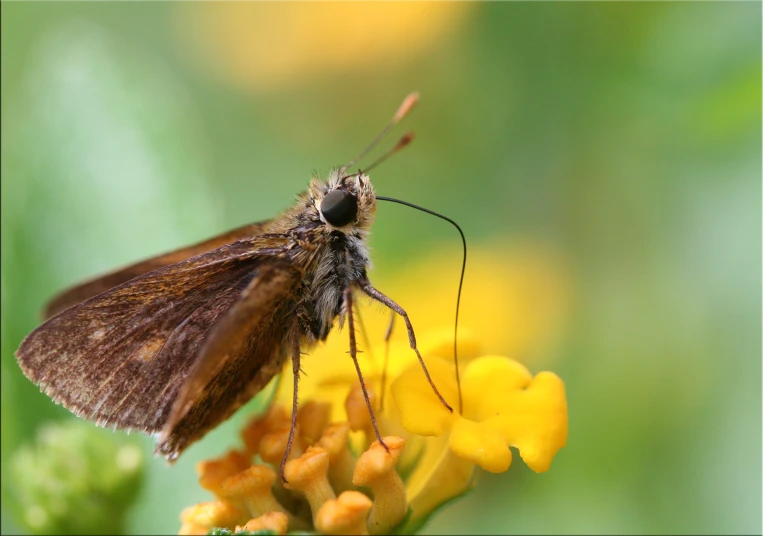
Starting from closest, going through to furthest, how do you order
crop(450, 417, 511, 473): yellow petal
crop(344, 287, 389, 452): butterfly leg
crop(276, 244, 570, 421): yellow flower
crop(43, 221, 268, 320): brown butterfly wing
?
1. crop(450, 417, 511, 473): yellow petal
2. crop(344, 287, 389, 452): butterfly leg
3. crop(43, 221, 268, 320): brown butterfly wing
4. crop(276, 244, 570, 421): yellow flower

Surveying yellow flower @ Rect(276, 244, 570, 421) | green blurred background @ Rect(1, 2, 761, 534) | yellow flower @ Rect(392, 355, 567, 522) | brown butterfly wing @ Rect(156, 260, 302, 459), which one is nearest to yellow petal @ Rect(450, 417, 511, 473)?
yellow flower @ Rect(392, 355, 567, 522)

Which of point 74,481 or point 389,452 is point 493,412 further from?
point 74,481

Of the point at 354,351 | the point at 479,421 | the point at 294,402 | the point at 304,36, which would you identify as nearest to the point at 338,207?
the point at 354,351

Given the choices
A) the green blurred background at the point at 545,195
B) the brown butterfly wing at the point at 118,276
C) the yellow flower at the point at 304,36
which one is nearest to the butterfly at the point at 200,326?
the brown butterfly wing at the point at 118,276

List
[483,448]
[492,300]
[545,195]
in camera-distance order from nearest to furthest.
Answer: [483,448], [492,300], [545,195]

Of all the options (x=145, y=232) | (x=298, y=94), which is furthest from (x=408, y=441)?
(x=298, y=94)

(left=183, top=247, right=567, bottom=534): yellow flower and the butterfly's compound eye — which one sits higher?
the butterfly's compound eye

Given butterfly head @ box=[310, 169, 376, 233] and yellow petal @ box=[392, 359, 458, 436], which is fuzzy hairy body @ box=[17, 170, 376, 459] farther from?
yellow petal @ box=[392, 359, 458, 436]
